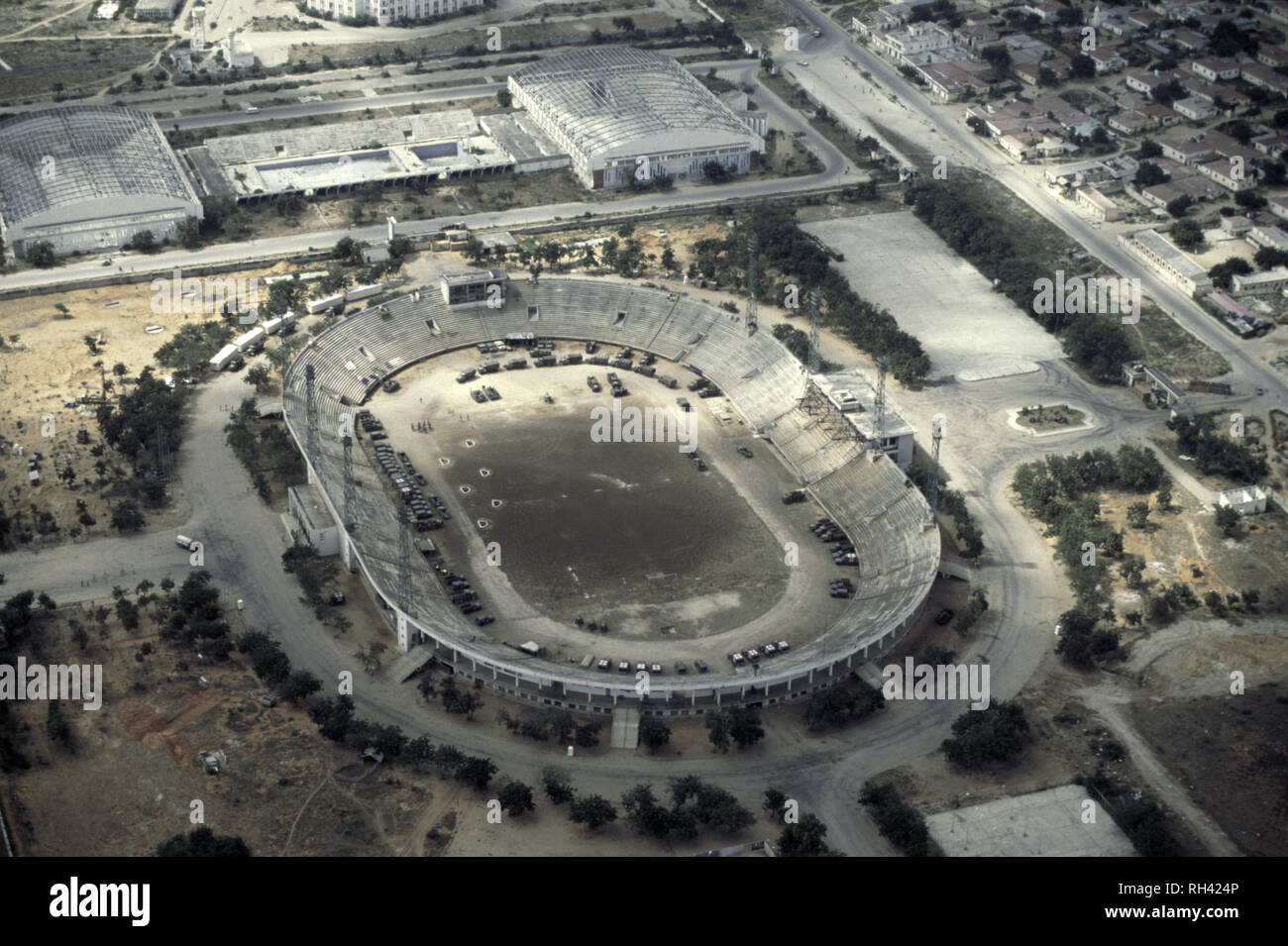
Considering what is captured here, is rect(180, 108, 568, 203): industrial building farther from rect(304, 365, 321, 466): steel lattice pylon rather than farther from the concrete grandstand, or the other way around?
rect(304, 365, 321, 466): steel lattice pylon


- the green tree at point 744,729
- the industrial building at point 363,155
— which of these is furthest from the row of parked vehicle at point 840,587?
the industrial building at point 363,155

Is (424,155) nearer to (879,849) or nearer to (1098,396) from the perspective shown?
(1098,396)

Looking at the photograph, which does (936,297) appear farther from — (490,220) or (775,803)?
(775,803)

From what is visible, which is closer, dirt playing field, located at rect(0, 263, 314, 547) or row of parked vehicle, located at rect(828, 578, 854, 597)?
row of parked vehicle, located at rect(828, 578, 854, 597)

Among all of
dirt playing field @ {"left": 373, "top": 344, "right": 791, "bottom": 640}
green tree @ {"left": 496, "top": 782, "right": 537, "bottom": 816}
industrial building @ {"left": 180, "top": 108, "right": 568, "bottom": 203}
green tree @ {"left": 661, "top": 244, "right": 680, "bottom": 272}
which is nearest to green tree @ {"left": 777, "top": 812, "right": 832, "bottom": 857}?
green tree @ {"left": 496, "top": 782, "right": 537, "bottom": 816}

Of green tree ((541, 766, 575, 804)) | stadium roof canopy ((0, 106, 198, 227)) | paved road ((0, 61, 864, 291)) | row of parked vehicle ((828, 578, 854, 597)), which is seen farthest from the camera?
stadium roof canopy ((0, 106, 198, 227))

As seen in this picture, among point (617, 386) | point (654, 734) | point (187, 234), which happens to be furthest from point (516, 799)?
point (187, 234)

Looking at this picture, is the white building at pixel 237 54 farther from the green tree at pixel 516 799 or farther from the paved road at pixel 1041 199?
the green tree at pixel 516 799
